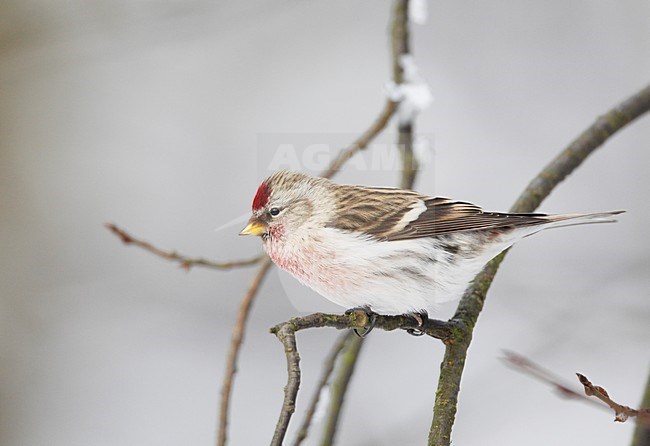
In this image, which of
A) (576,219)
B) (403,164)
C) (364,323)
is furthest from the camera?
(403,164)

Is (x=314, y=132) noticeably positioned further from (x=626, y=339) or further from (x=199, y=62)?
(x=626, y=339)

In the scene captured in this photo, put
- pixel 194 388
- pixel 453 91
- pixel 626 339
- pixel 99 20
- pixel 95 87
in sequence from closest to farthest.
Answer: pixel 626 339
pixel 99 20
pixel 194 388
pixel 453 91
pixel 95 87

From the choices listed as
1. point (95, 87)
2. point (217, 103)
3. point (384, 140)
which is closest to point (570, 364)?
point (384, 140)

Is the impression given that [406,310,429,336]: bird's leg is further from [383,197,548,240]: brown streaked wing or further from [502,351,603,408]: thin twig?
[502,351,603,408]: thin twig

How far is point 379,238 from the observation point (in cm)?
138

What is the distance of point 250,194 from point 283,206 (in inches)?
84.0

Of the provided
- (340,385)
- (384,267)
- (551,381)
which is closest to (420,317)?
(384,267)

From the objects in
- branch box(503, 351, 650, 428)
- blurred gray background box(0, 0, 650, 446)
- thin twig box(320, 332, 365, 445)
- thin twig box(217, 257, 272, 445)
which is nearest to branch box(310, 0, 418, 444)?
thin twig box(320, 332, 365, 445)

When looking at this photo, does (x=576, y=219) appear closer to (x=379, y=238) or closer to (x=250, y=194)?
(x=379, y=238)

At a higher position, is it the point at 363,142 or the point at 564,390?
the point at 363,142

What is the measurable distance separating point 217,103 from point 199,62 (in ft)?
0.80

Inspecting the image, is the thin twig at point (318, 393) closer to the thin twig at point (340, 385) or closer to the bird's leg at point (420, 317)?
the thin twig at point (340, 385)

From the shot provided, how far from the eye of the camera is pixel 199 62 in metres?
3.78

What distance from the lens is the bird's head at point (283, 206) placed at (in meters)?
1.30
